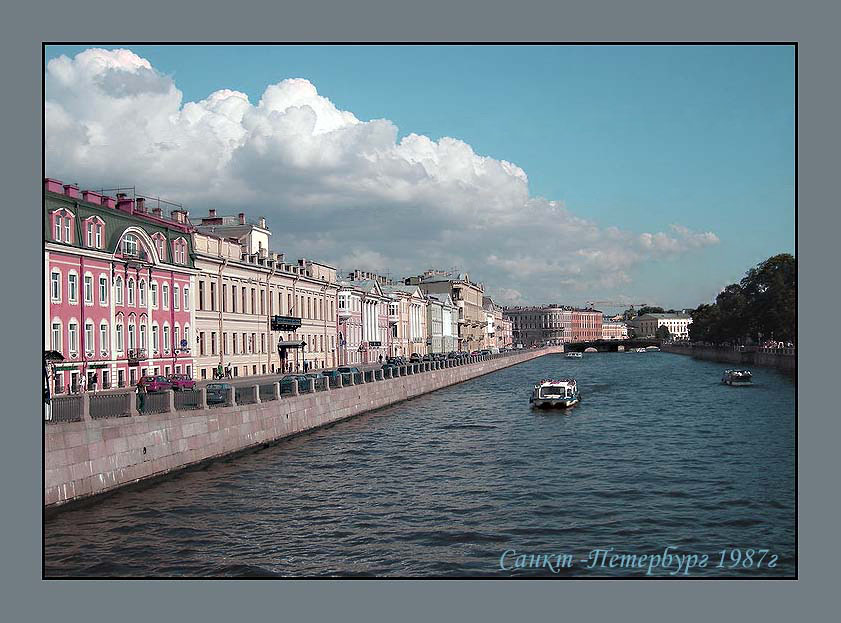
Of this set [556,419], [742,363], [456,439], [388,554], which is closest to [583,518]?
[388,554]

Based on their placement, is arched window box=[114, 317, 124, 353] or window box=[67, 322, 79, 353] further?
arched window box=[114, 317, 124, 353]

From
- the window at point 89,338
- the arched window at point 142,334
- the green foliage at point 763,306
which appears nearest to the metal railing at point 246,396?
the window at point 89,338

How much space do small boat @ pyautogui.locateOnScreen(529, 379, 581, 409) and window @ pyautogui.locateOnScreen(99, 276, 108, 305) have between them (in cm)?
2249

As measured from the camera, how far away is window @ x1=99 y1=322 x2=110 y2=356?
38.8m

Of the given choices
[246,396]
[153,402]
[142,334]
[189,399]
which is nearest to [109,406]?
[153,402]

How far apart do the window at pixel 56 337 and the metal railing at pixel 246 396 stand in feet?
30.1

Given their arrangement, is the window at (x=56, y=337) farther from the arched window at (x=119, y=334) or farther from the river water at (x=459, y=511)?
the river water at (x=459, y=511)

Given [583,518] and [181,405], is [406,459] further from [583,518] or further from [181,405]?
[583,518]

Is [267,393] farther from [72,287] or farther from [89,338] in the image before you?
[72,287]

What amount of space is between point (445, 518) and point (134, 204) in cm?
3581

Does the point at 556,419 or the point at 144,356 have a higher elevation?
the point at 144,356

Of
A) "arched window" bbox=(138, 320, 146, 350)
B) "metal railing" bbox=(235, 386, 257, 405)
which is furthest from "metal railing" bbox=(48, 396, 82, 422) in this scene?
"arched window" bbox=(138, 320, 146, 350)

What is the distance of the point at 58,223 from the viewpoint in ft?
118

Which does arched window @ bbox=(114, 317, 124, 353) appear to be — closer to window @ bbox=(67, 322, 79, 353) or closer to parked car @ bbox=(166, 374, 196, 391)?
parked car @ bbox=(166, 374, 196, 391)
